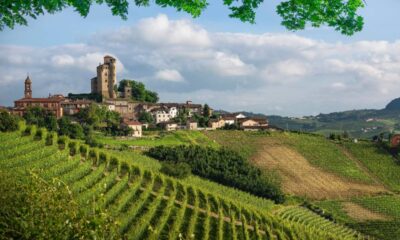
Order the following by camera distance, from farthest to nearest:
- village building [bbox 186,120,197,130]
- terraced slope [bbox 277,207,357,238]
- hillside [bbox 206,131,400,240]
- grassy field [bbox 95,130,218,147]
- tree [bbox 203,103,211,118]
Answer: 1. tree [bbox 203,103,211,118]
2. village building [bbox 186,120,197,130]
3. grassy field [bbox 95,130,218,147]
4. hillside [bbox 206,131,400,240]
5. terraced slope [bbox 277,207,357,238]

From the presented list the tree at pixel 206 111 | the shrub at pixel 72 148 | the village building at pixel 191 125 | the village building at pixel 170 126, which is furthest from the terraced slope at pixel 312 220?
the tree at pixel 206 111

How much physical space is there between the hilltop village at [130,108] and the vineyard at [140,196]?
1763 inches

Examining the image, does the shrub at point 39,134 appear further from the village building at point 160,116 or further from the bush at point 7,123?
the village building at point 160,116

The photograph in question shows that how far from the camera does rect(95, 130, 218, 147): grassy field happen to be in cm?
7350

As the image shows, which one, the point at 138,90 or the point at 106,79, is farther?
the point at 138,90

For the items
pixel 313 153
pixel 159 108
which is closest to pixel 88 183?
pixel 313 153

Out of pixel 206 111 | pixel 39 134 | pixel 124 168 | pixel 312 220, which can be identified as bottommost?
pixel 312 220

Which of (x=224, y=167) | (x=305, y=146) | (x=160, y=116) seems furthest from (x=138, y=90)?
(x=224, y=167)

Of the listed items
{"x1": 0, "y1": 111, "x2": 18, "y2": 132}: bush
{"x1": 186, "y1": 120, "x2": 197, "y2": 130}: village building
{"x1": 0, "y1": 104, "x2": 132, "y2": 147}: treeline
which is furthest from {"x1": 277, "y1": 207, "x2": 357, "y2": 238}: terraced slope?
{"x1": 186, "y1": 120, "x2": 197, "y2": 130}: village building

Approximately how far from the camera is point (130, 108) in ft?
382

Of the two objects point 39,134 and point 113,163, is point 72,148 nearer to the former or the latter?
point 39,134

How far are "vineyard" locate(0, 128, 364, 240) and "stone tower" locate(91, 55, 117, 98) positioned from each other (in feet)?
267

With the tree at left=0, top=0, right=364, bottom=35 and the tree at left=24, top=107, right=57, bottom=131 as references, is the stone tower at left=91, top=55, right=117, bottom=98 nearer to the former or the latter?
the tree at left=24, top=107, right=57, bottom=131

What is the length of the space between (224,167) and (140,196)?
32.1 m
